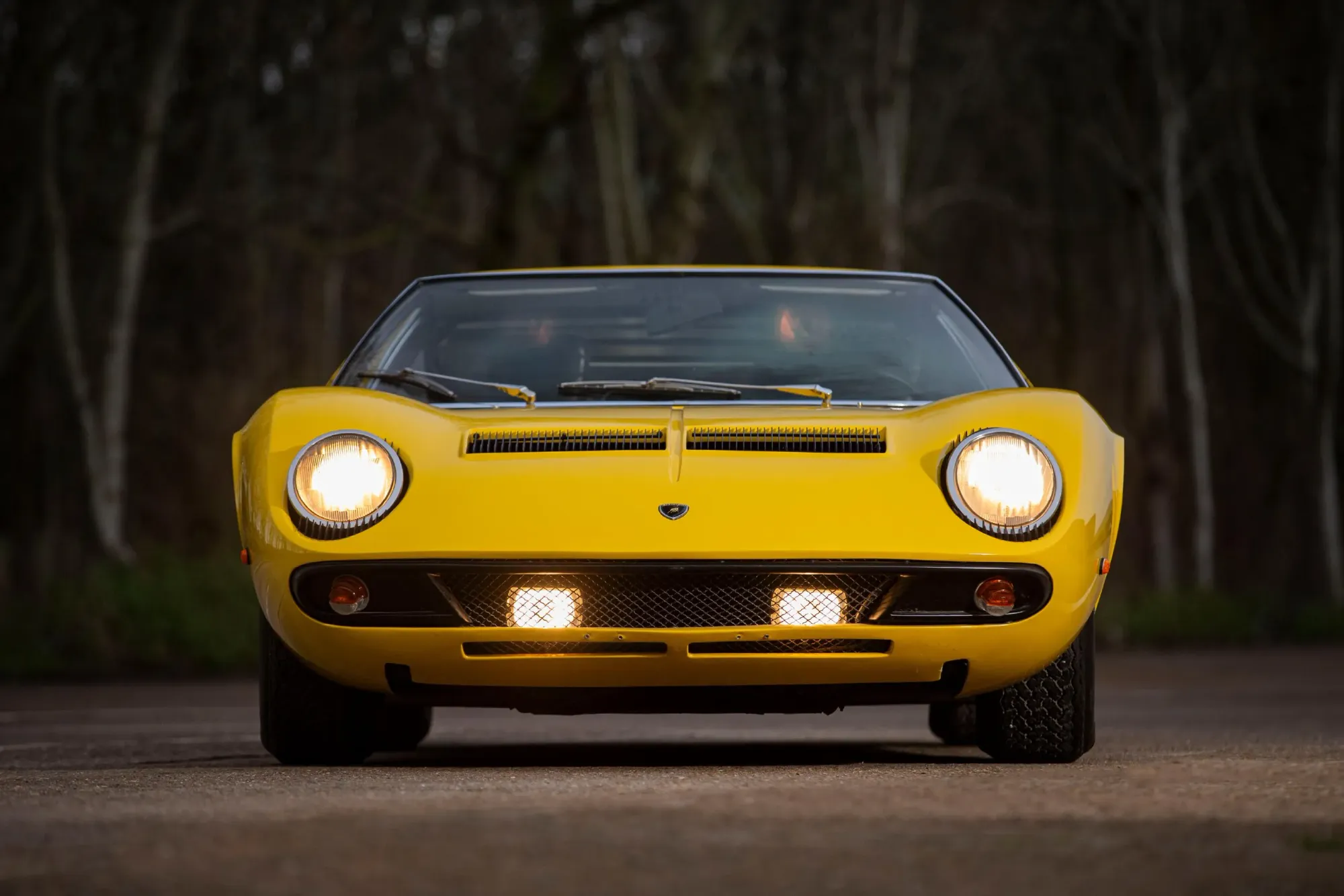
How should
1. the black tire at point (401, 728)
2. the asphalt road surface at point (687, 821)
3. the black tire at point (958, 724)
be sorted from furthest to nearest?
the black tire at point (958, 724)
the black tire at point (401, 728)
the asphalt road surface at point (687, 821)

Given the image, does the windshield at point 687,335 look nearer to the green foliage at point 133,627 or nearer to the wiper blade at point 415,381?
the wiper blade at point 415,381

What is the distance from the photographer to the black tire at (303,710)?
5855 mm

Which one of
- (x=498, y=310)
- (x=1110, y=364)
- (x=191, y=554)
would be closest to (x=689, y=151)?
(x=191, y=554)

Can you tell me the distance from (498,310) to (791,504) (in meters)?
1.56

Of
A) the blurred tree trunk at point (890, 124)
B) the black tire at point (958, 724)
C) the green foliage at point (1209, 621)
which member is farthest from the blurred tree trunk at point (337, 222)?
the black tire at point (958, 724)

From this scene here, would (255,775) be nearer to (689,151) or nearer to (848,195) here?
(689,151)

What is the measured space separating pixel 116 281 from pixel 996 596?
20.0 meters

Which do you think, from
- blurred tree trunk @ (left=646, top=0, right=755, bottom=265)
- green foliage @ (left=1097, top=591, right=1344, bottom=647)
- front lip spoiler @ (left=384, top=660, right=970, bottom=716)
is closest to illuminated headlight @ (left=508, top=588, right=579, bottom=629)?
front lip spoiler @ (left=384, top=660, right=970, bottom=716)

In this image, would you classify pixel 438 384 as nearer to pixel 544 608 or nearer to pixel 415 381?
pixel 415 381

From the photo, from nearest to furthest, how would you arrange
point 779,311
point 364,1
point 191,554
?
point 779,311, point 191,554, point 364,1

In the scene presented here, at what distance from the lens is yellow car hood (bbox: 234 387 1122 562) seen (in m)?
5.28

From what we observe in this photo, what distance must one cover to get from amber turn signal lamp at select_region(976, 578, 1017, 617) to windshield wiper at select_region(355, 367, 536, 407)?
4.32 feet

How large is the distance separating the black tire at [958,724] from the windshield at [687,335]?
4.57 feet

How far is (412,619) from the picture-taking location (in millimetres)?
5387
